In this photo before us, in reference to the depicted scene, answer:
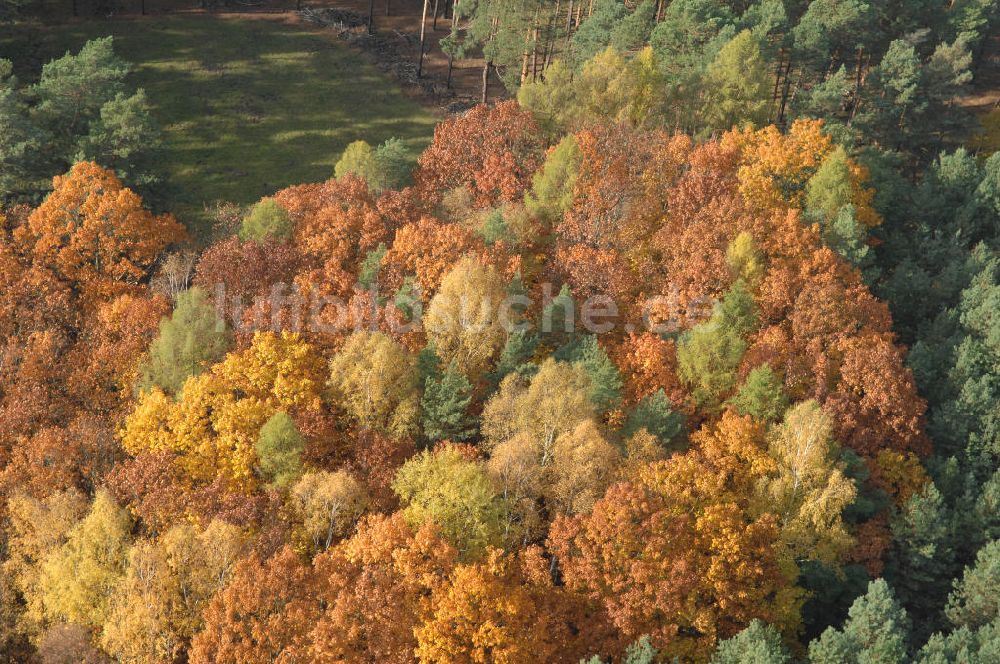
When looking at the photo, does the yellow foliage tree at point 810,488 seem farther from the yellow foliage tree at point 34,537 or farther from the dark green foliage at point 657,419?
the yellow foliage tree at point 34,537

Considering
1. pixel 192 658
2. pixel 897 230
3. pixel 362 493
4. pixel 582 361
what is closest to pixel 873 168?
pixel 897 230

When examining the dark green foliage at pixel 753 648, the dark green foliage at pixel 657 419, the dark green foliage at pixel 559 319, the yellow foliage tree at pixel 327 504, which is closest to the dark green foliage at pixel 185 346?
the yellow foliage tree at pixel 327 504

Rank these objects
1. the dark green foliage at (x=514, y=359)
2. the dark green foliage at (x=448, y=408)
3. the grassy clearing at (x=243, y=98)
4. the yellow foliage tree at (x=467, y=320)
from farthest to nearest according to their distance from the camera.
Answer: the grassy clearing at (x=243, y=98) < the yellow foliage tree at (x=467, y=320) < the dark green foliage at (x=514, y=359) < the dark green foliage at (x=448, y=408)

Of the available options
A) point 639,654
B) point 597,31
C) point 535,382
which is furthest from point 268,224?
point 639,654

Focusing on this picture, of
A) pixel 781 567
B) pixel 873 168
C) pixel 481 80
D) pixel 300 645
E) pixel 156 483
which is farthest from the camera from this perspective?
pixel 481 80

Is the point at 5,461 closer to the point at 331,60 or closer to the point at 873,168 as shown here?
the point at 331,60

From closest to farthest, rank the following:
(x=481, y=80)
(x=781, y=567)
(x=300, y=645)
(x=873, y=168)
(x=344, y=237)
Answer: (x=300, y=645) < (x=781, y=567) < (x=344, y=237) < (x=873, y=168) < (x=481, y=80)

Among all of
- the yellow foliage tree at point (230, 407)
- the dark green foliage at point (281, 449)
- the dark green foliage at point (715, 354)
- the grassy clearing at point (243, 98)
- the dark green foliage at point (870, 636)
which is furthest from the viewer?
the grassy clearing at point (243, 98)
